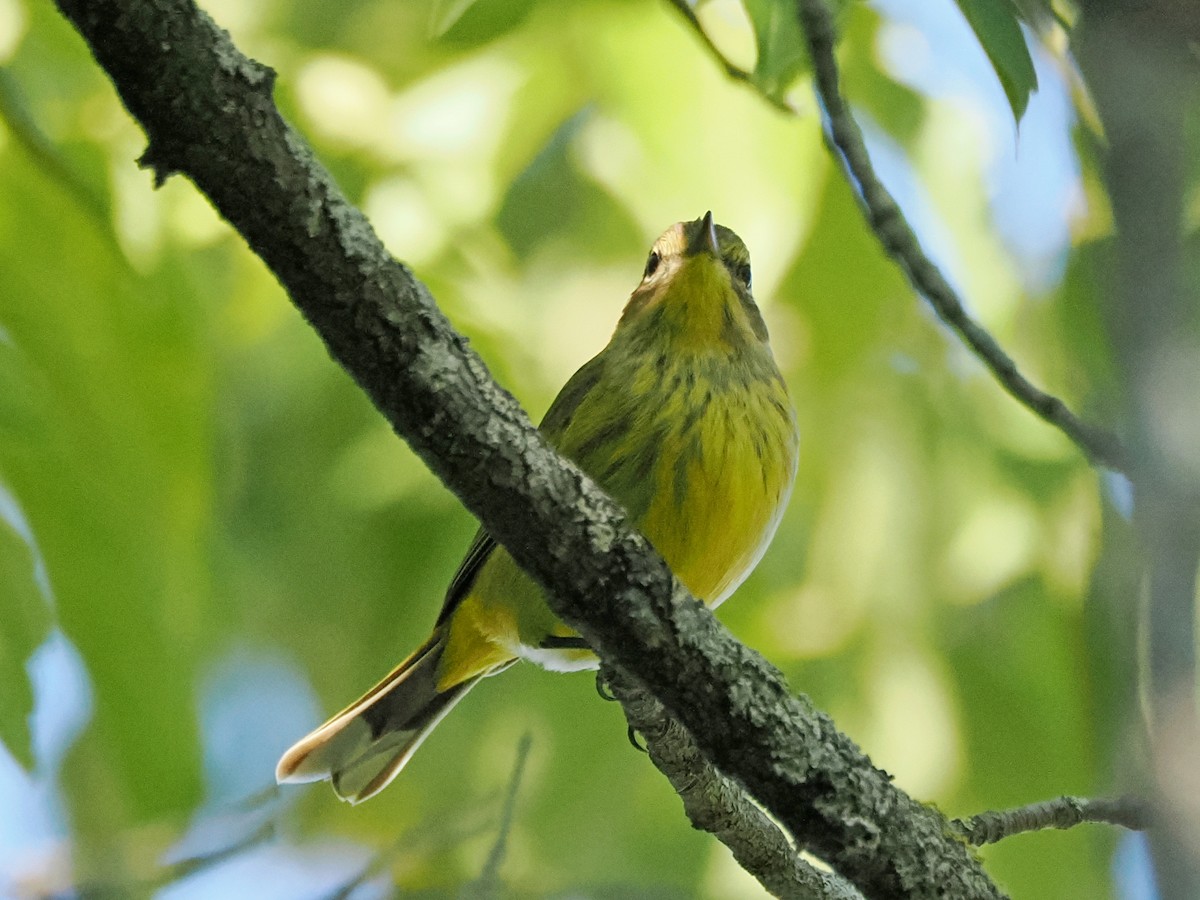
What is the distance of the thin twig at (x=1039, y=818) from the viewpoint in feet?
9.71

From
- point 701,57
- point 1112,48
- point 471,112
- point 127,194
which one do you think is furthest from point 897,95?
point 127,194

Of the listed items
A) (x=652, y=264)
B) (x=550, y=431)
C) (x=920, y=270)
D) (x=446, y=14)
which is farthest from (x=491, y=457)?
(x=652, y=264)

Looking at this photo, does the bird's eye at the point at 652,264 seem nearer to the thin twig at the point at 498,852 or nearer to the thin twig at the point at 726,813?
the thin twig at the point at 498,852

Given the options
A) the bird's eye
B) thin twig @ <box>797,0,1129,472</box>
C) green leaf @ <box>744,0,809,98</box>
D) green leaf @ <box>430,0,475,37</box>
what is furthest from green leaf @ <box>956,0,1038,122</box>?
the bird's eye

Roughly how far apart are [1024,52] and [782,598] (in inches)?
87.8

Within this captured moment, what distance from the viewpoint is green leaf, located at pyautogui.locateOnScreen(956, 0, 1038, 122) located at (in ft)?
8.13

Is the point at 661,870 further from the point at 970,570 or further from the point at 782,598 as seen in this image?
the point at 970,570

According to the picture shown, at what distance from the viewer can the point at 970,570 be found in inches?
171

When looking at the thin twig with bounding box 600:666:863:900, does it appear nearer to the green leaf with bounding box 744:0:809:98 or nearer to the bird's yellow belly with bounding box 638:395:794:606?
the bird's yellow belly with bounding box 638:395:794:606

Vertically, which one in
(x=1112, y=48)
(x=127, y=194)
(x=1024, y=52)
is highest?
(x=127, y=194)

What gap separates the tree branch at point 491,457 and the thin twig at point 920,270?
0.92 m

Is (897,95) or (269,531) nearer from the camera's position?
(897,95)

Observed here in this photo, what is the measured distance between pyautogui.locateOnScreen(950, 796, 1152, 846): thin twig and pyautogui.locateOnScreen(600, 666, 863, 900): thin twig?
337 millimetres

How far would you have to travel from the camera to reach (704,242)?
4281mm
